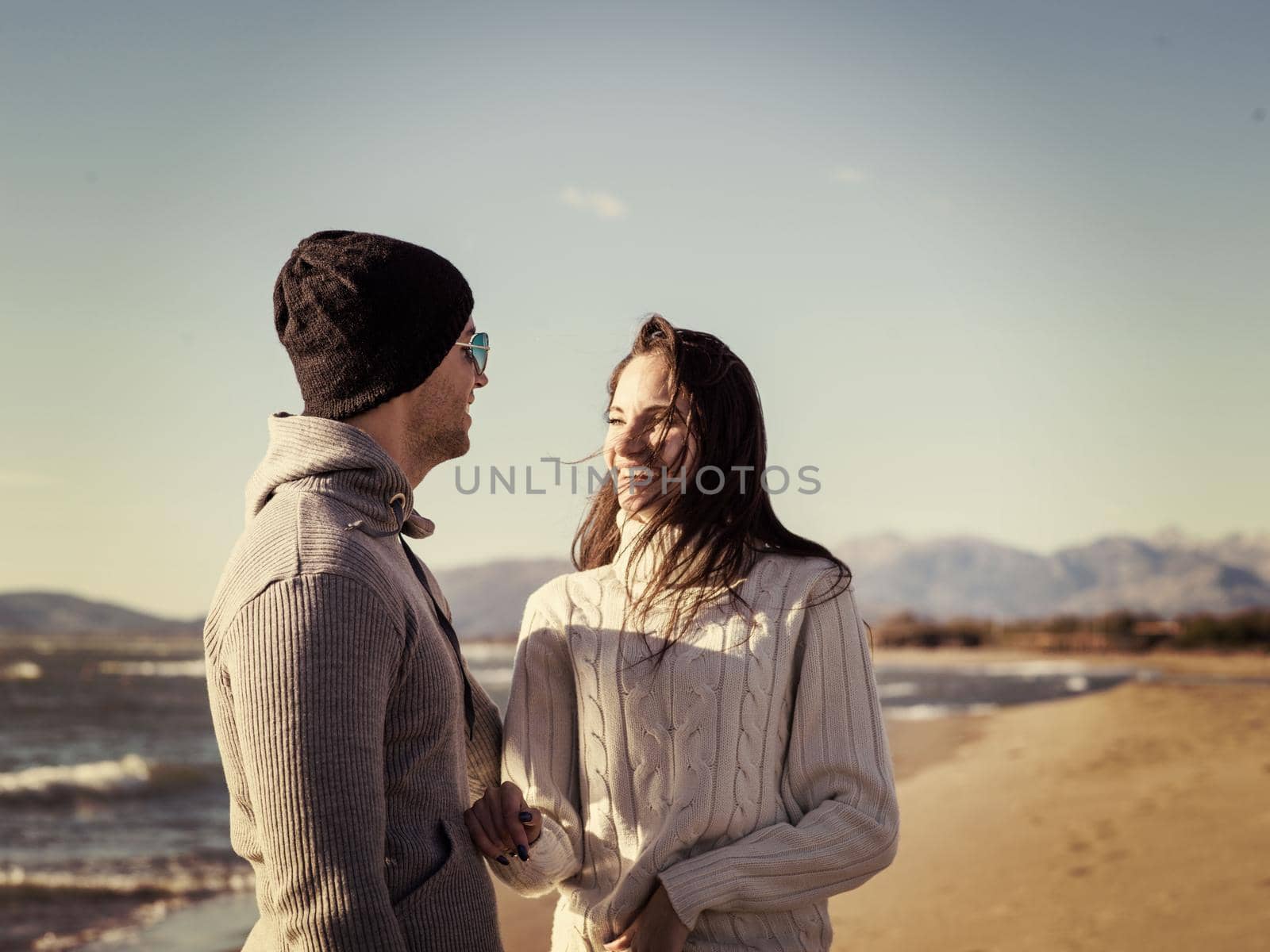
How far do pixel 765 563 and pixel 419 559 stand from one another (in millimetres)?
673

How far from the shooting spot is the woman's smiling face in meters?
2.25

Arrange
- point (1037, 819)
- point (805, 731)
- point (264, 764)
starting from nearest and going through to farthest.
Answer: point (264, 764), point (805, 731), point (1037, 819)

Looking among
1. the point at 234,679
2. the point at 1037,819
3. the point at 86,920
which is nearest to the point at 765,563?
the point at 234,679

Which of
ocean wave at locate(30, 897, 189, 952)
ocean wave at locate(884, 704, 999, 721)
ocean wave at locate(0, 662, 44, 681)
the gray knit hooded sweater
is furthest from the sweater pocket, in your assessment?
ocean wave at locate(0, 662, 44, 681)

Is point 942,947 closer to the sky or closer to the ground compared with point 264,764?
closer to the ground

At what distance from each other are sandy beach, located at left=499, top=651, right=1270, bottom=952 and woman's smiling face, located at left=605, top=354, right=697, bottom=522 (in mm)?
4093

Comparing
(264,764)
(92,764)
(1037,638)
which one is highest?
(264,764)

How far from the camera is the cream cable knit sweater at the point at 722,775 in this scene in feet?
6.60

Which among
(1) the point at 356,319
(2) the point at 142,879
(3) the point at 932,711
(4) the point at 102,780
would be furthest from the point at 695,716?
(3) the point at 932,711

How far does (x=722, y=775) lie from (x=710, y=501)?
0.54m

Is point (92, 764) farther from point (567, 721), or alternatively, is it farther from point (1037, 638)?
point (1037, 638)

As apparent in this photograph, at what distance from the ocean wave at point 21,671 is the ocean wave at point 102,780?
74.7ft

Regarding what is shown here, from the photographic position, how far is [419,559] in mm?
2105

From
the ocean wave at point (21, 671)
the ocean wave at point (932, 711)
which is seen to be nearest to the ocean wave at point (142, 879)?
the ocean wave at point (932, 711)
